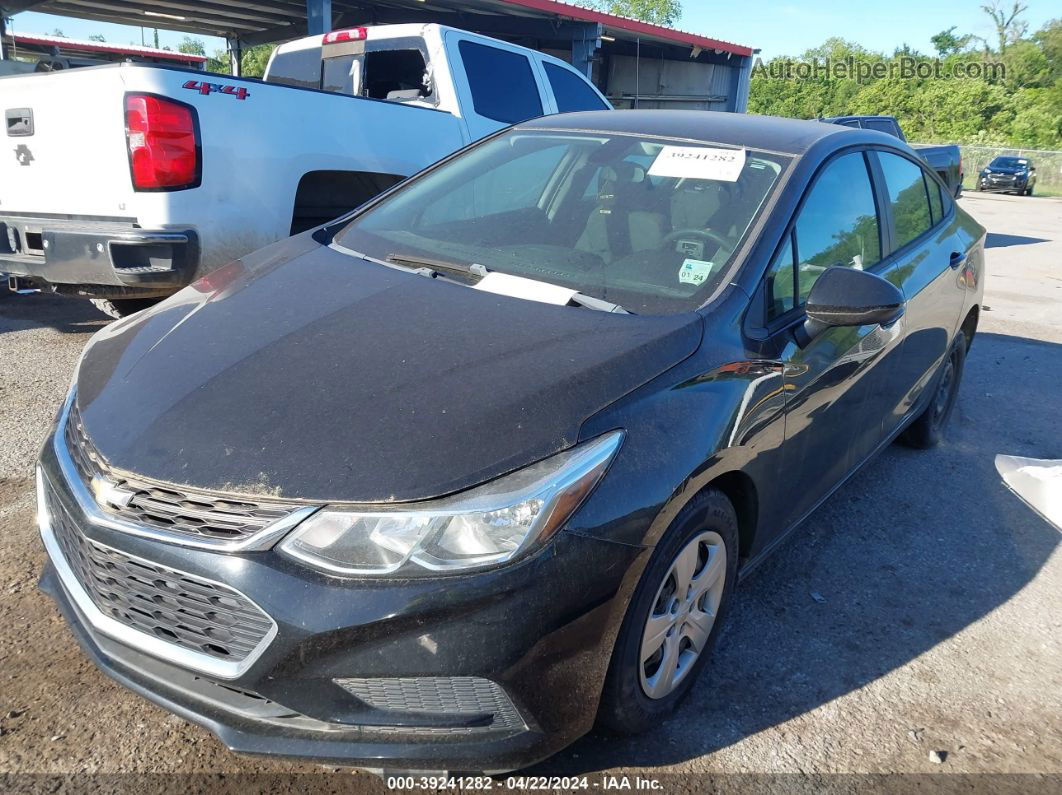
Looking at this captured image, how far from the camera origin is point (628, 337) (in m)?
2.30

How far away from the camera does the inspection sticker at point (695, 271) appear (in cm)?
261

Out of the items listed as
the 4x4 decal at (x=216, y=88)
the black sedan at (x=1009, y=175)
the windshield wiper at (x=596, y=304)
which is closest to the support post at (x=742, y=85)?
the black sedan at (x=1009, y=175)

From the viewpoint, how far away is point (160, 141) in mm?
4090

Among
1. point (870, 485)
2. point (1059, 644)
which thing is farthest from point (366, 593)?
point (870, 485)

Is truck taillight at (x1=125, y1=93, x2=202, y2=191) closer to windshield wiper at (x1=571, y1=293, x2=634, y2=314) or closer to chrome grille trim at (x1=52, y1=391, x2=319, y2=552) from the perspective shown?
chrome grille trim at (x1=52, y1=391, x2=319, y2=552)

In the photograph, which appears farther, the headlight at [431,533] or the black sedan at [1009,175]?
the black sedan at [1009,175]

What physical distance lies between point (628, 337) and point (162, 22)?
1481cm

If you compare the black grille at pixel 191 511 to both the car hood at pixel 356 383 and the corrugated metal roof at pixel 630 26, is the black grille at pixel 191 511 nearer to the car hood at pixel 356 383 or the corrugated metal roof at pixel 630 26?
the car hood at pixel 356 383

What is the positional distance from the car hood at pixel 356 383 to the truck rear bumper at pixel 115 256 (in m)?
1.51

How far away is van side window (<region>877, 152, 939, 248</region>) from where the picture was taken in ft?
12.3

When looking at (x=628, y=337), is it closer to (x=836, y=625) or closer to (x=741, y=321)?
(x=741, y=321)

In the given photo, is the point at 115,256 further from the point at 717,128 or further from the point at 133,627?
the point at 717,128

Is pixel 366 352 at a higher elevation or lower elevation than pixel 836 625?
higher

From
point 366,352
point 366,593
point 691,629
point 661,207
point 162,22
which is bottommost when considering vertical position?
point 691,629
